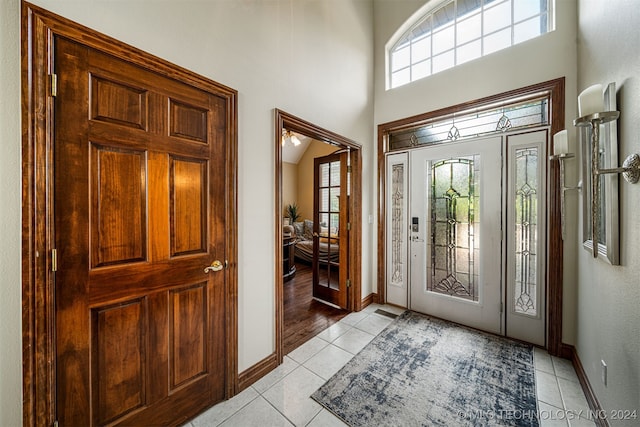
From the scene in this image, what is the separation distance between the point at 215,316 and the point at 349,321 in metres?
1.74

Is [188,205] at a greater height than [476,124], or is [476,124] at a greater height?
[476,124]

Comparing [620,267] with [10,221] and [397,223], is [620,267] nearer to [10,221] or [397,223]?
[397,223]

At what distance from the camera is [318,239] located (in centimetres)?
360

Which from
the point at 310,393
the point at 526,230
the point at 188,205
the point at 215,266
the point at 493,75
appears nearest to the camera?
the point at 188,205

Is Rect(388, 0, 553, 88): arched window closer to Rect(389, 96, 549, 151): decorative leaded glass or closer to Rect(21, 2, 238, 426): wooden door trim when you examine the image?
Rect(389, 96, 549, 151): decorative leaded glass

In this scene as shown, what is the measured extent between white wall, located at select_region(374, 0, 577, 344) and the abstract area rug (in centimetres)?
71

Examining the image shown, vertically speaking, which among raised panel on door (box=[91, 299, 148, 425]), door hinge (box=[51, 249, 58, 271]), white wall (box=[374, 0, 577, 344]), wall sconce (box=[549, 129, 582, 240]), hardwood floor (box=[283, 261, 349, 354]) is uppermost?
white wall (box=[374, 0, 577, 344])

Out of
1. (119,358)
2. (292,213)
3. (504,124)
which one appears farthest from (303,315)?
(292,213)

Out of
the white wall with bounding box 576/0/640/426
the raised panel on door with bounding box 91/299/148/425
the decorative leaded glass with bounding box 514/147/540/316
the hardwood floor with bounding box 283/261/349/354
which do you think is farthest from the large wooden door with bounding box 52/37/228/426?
the decorative leaded glass with bounding box 514/147/540/316

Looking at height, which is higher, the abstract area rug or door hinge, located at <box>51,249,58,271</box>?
door hinge, located at <box>51,249,58,271</box>

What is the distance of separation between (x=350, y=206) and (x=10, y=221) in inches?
109

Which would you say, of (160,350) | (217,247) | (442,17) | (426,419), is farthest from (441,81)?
(160,350)

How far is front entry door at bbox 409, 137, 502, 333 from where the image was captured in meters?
2.61

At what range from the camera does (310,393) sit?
5.92 ft
